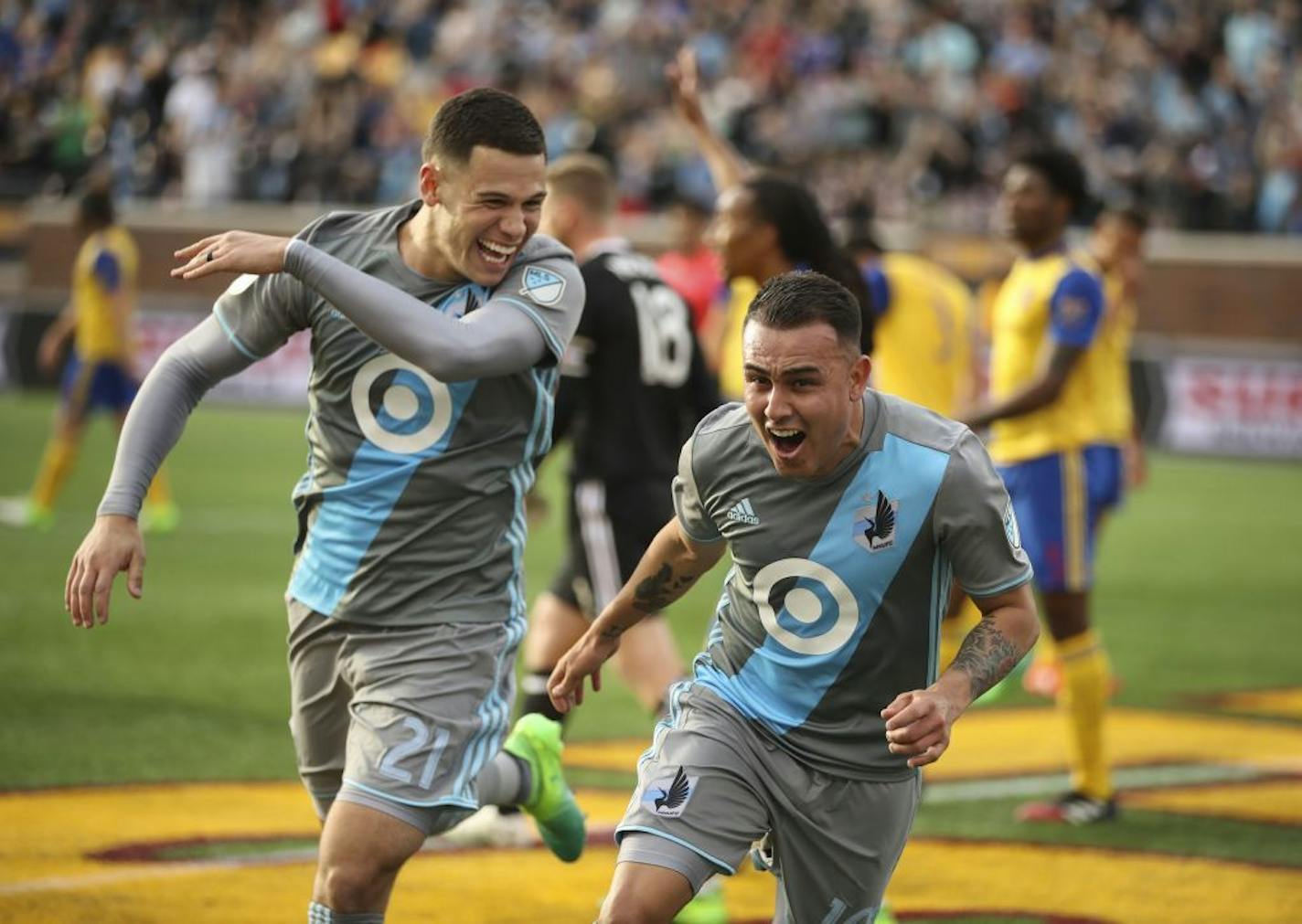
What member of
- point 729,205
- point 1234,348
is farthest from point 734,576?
point 1234,348

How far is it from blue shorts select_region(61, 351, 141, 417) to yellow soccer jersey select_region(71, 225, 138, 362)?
8 cm

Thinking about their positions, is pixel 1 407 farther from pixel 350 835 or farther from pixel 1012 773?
pixel 350 835

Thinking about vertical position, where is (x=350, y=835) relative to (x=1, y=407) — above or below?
above

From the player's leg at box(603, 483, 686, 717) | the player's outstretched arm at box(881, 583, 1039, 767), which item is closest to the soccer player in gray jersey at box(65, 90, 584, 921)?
the player's outstretched arm at box(881, 583, 1039, 767)

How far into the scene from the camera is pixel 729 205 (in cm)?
708

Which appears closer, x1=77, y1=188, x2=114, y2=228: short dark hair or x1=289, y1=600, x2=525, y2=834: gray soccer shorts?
x1=289, y1=600, x2=525, y2=834: gray soccer shorts

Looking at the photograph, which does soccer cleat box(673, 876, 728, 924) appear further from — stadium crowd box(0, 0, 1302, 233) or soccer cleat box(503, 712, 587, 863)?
stadium crowd box(0, 0, 1302, 233)

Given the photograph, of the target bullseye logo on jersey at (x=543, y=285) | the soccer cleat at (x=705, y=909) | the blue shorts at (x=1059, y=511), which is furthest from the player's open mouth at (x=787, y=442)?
the blue shorts at (x=1059, y=511)

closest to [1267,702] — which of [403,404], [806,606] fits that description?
[806,606]

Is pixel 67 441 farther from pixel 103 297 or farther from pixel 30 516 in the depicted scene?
pixel 103 297

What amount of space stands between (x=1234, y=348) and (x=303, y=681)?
67.3 ft

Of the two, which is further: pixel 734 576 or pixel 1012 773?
pixel 1012 773

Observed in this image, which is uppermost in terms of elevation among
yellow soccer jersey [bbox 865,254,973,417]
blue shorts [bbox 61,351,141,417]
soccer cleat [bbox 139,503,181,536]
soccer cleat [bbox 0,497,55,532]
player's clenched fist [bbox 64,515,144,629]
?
player's clenched fist [bbox 64,515,144,629]

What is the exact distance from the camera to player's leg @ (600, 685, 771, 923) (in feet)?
15.3
